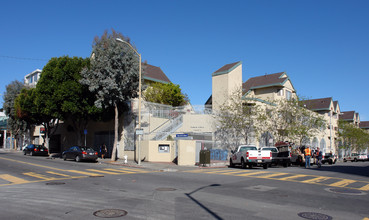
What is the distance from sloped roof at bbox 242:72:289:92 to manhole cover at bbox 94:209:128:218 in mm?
40040

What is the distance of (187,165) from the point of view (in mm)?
24375

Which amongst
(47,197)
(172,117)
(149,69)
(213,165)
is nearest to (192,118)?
(172,117)

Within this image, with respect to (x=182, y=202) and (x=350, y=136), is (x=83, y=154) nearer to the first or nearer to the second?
(x=182, y=202)

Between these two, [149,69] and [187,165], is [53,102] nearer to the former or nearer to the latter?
[187,165]

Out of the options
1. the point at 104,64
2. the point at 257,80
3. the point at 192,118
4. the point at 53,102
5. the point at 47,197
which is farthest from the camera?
the point at 257,80

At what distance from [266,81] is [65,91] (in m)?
31.5

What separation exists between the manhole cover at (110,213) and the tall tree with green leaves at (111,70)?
2019 centimetres

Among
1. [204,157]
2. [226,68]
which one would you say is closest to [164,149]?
[204,157]

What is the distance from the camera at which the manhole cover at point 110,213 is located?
23.0 feet

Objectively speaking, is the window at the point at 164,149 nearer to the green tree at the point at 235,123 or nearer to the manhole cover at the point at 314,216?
the green tree at the point at 235,123

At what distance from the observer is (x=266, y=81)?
48156mm

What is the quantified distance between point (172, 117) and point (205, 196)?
78.2ft

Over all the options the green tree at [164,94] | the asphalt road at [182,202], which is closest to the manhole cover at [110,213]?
the asphalt road at [182,202]

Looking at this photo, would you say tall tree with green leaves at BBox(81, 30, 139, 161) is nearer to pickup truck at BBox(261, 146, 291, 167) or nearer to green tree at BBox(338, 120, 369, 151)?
pickup truck at BBox(261, 146, 291, 167)
